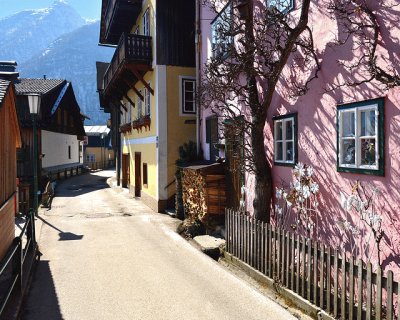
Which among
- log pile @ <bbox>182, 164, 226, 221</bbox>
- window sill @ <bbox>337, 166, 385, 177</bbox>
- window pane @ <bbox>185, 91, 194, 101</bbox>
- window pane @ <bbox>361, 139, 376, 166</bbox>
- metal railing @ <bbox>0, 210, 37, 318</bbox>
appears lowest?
metal railing @ <bbox>0, 210, 37, 318</bbox>

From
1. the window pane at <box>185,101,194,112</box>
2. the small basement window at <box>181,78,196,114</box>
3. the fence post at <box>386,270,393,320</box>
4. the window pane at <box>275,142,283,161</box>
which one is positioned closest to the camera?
the fence post at <box>386,270,393,320</box>

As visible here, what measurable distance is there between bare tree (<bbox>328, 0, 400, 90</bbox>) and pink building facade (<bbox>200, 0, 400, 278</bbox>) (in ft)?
0.09

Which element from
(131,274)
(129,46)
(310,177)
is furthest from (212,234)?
(129,46)

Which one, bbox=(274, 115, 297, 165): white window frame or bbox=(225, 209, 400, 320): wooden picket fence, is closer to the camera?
bbox=(225, 209, 400, 320): wooden picket fence

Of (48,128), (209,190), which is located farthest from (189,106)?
(48,128)

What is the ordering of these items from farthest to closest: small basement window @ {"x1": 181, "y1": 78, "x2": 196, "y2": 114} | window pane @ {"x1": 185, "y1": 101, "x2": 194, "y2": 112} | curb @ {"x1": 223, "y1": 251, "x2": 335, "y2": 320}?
window pane @ {"x1": 185, "y1": 101, "x2": 194, "y2": 112} < small basement window @ {"x1": 181, "y1": 78, "x2": 196, "y2": 114} < curb @ {"x1": 223, "y1": 251, "x2": 335, "y2": 320}

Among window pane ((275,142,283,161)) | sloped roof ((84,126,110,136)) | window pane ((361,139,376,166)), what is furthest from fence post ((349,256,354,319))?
sloped roof ((84,126,110,136))

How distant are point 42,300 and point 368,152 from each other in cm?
597

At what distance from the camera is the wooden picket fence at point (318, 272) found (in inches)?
179

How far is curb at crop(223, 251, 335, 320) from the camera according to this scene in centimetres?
541

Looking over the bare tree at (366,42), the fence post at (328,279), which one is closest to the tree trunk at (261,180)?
the bare tree at (366,42)

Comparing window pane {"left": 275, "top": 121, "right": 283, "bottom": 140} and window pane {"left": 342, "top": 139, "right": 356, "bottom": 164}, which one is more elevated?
window pane {"left": 275, "top": 121, "right": 283, "bottom": 140}

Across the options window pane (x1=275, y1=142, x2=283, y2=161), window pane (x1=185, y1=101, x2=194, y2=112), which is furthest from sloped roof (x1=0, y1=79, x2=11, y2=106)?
window pane (x1=185, y1=101, x2=194, y2=112)

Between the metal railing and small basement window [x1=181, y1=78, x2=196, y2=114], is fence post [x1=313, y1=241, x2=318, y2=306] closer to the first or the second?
the metal railing
